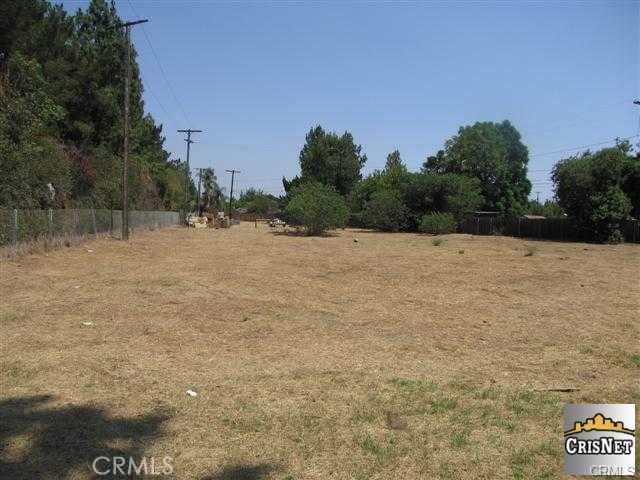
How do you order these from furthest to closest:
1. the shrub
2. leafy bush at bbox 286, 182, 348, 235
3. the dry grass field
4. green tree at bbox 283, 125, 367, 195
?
green tree at bbox 283, 125, 367, 195 → the shrub → leafy bush at bbox 286, 182, 348, 235 → the dry grass field

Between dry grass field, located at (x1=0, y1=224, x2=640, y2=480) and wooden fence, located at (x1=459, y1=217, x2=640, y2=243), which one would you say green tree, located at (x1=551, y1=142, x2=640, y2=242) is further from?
dry grass field, located at (x1=0, y1=224, x2=640, y2=480)

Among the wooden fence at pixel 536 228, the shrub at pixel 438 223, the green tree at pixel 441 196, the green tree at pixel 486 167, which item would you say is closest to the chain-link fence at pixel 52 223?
the shrub at pixel 438 223

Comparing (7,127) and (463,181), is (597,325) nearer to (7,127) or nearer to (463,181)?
(7,127)

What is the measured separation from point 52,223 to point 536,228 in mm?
34328

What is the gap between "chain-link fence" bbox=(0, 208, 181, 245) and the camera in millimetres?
18297

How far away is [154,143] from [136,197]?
864 inches

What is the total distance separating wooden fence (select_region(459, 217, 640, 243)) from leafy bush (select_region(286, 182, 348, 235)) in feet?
40.1

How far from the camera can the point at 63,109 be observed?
30.4 meters

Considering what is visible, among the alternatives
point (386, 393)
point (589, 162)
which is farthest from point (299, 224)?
point (386, 393)

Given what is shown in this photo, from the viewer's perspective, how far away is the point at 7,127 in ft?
66.0

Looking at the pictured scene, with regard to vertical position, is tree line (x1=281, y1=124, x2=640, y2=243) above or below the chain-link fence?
above

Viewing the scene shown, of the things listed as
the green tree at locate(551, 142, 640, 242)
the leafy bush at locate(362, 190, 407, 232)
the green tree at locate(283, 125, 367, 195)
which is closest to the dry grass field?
the green tree at locate(551, 142, 640, 242)

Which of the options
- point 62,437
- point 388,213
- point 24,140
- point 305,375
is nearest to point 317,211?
point 388,213

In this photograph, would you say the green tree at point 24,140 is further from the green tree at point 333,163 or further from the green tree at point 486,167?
the green tree at point 333,163
